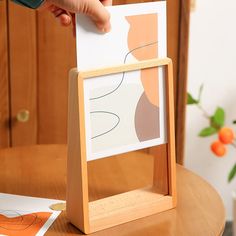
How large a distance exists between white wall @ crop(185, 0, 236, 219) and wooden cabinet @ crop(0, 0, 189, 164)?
57cm

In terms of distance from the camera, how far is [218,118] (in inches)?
101

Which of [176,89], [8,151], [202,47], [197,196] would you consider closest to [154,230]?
[197,196]

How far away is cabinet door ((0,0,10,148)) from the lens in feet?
6.51

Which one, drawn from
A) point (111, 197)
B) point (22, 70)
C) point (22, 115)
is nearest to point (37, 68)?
point (22, 70)

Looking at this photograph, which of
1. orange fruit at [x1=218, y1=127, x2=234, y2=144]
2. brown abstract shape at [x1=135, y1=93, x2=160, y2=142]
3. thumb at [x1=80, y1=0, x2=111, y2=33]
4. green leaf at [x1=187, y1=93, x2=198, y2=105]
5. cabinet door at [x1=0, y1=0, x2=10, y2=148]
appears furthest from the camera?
green leaf at [x1=187, y1=93, x2=198, y2=105]

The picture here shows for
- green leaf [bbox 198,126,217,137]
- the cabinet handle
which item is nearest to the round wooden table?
the cabinet handle

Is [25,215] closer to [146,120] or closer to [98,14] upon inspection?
[146,120]

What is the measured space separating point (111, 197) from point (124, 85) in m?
0.24

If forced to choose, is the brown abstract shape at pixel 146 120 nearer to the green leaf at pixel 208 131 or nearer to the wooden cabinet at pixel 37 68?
the wooden cabinet at pixel 37 68

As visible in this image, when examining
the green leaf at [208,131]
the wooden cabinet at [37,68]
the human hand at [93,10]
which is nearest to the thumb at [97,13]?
the human hand at [93,10]

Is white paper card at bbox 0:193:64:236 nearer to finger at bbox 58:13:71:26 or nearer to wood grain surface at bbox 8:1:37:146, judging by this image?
finger at bbox 58:13:71:26

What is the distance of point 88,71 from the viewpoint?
44.0 inches

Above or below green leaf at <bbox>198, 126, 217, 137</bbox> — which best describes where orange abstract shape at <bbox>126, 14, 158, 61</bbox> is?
above

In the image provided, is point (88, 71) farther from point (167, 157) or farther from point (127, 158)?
point (127, 158)
